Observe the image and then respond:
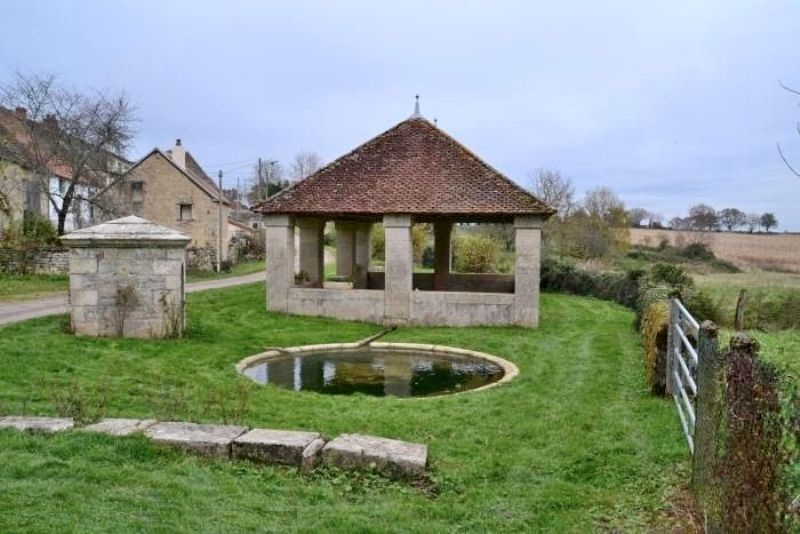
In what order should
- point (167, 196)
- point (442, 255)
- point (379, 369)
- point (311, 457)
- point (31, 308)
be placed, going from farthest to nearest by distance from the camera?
point (167, 196), point (442, 255), point (31, 308), point (379, 369), point (311, 457)

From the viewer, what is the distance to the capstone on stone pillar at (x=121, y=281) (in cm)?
1098

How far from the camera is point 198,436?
5.20 metres

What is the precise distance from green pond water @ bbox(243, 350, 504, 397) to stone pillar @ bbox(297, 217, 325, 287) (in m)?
6.94

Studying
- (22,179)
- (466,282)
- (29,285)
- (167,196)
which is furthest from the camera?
(167,196)

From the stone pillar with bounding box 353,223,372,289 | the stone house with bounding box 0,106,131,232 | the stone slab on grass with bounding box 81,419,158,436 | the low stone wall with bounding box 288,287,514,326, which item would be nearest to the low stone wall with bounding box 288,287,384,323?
the low stone wall with bounding box 288,287,514,326

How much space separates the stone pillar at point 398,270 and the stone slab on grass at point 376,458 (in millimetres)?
10204

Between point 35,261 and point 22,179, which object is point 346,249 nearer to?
point 35,261

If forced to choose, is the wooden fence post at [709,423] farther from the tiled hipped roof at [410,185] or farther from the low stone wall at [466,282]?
the low stone wall at [466,282]

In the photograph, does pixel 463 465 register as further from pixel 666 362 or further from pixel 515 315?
pixel 515 315

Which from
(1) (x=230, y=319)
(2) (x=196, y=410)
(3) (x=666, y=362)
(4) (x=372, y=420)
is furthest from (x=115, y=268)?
(3) (x=666, y=362)

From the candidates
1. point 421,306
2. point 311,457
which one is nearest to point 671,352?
point 311,457

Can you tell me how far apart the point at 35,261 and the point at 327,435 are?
19.7 m

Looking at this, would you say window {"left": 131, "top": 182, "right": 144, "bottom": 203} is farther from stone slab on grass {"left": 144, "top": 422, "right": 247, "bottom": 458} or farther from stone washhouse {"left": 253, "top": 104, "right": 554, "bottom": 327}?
stone slab on grass {"left": 144, "top": 422, "right": 247, "bottom": 458}

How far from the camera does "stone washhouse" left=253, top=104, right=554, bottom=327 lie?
15.0m
